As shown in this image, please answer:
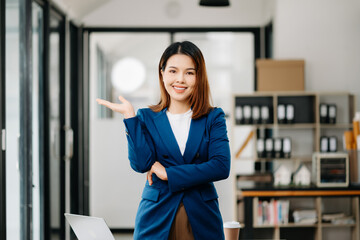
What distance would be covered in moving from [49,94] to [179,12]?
7.23ft

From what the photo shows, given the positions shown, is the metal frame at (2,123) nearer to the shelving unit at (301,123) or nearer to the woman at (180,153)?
the woman at (180,153)

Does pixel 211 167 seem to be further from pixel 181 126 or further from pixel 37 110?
pixel 37 110

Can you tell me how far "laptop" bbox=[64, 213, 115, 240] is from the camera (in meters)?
1.42

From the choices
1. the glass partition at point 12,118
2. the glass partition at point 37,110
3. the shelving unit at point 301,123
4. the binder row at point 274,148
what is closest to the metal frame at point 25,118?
the glass partition at point 12,118

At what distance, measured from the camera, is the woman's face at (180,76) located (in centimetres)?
143

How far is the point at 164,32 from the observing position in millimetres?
6270

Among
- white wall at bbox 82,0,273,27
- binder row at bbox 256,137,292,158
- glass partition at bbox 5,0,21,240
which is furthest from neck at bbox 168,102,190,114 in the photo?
white wall at bbox 82,0,273,27

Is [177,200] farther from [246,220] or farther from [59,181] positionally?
[59,181]

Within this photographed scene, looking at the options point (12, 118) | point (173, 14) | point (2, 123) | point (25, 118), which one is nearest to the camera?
point (2, 123)

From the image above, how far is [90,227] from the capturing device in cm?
143

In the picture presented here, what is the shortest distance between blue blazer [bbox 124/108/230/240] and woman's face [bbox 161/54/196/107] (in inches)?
2.9

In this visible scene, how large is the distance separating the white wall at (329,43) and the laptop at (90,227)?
422 cm

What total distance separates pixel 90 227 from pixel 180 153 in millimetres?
314

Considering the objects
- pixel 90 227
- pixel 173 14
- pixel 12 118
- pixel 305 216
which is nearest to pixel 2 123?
pixel 12 118
